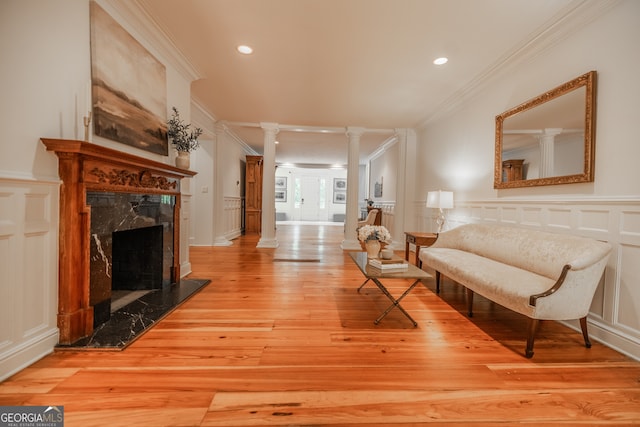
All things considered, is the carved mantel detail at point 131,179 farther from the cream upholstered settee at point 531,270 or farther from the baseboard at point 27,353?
the cream upholstered settee at point 531,270

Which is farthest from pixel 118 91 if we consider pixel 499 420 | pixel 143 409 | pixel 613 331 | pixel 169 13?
pixel 613 331

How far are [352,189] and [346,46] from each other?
332 centimetres

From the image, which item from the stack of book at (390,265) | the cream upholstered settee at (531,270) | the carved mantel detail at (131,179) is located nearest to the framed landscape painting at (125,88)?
the carved mantel detail at (131,179)

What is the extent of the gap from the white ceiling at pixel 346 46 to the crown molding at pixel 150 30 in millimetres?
55

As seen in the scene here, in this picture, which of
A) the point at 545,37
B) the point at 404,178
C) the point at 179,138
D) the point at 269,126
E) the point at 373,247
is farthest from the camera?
the point at 404,178

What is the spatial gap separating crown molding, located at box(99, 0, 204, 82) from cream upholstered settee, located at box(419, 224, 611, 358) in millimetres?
3734

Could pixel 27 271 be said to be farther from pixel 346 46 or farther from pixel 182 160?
pixel 346 46

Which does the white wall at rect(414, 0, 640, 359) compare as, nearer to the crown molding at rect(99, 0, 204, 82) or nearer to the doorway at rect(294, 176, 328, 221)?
the crown molding at rect(99, 0, 204, 82)

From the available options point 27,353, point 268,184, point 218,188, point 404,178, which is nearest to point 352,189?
point 404,178

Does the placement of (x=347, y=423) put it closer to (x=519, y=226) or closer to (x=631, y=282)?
(x=631, y=282)

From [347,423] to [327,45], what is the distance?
327cm

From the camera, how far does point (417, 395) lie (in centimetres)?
142

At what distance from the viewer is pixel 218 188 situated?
571cm
